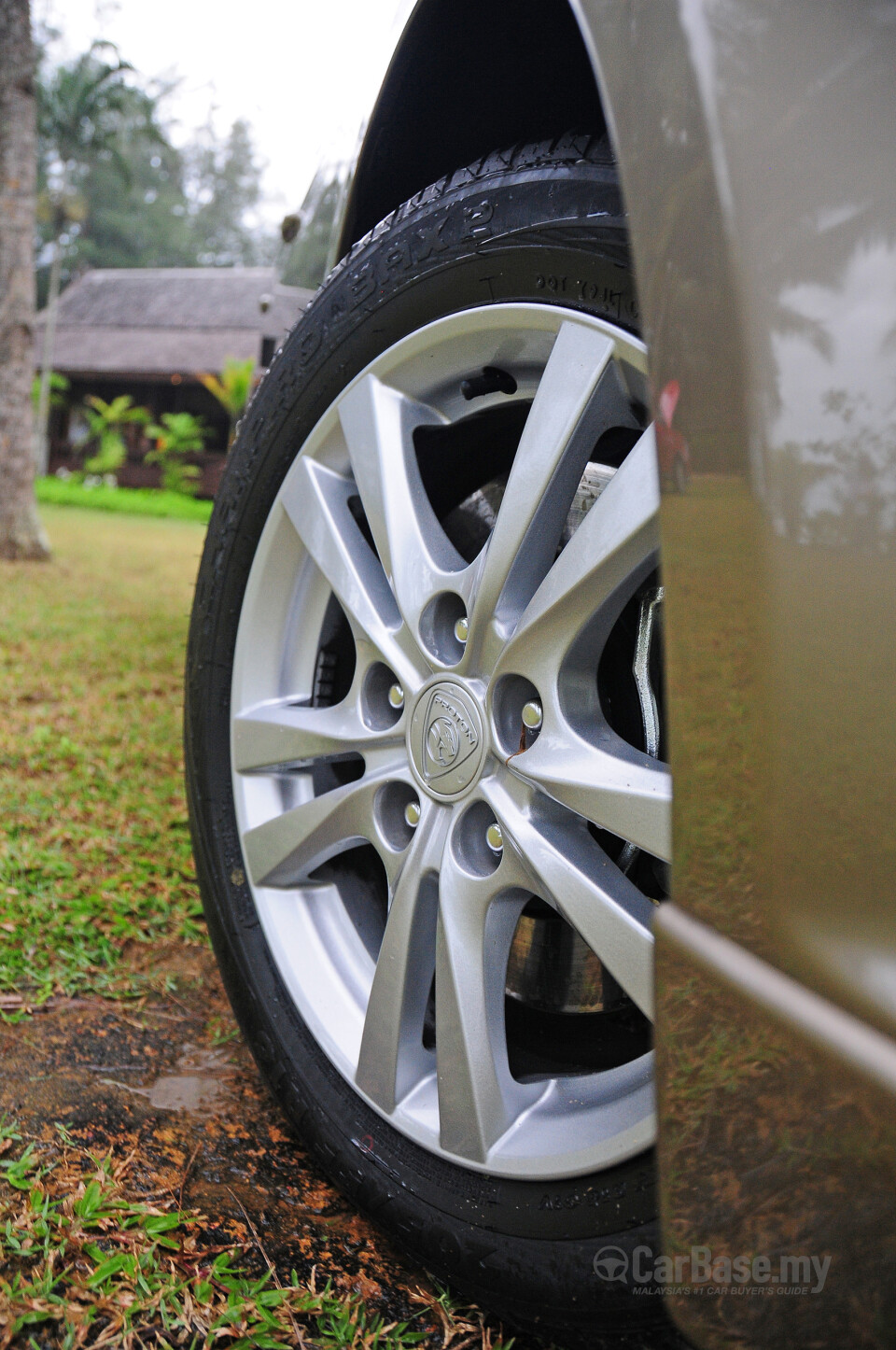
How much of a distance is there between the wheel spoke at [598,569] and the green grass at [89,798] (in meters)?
1.25

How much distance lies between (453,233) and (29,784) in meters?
2.33

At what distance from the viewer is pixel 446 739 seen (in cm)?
125

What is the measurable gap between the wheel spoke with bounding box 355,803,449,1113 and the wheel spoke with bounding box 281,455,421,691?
26 centimetres

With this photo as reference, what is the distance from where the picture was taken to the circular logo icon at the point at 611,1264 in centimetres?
101

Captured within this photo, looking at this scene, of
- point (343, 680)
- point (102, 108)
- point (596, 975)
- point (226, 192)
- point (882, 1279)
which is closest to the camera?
point (882, 1279)

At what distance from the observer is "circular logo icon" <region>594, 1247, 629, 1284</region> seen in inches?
39.6

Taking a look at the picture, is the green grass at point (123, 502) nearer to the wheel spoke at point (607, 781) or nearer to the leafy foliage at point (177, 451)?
the leafy foliage at point (177, 451)

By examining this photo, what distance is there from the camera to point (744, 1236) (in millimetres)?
750

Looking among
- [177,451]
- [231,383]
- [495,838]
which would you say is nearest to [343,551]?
[495,838]

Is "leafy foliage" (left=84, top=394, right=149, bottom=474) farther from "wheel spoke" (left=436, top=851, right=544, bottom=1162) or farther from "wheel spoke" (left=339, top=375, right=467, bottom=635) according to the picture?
"wheel spoke" (left=436, top=851, right=544, bottom=1162)

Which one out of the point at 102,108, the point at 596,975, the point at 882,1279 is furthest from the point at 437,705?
the point at 102,108

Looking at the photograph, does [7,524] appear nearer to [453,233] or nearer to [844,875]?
[453,233]

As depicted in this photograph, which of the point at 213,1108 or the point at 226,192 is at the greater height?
the point at 226,192

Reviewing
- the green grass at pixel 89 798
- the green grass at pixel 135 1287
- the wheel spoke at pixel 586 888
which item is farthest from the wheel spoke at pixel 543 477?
the green grass at pixel 89 798
